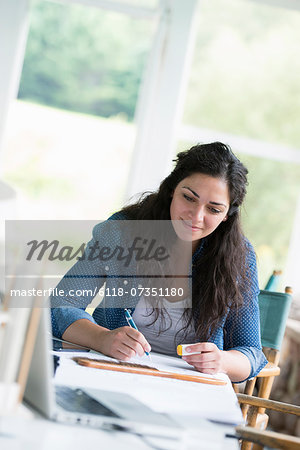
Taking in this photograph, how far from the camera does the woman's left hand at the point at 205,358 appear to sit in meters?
1.34

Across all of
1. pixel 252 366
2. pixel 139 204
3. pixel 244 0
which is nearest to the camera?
pixel 252 366

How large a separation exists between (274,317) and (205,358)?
622 mm

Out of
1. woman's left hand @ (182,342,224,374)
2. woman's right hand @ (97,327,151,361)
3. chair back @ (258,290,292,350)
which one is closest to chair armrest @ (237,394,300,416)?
woman's left hand @ (182,342,224,374)

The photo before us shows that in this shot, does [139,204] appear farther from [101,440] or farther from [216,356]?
[101,440]

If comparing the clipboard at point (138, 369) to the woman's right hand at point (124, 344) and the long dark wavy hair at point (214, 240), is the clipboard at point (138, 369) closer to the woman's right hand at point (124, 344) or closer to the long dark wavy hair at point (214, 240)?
the woman's right hand at point (124, 344)

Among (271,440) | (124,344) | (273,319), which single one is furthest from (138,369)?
(273,319)

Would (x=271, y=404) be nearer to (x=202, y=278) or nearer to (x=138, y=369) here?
(x=138, y=369)

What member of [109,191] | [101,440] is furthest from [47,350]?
[109,191]

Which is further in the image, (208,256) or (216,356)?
(208,256)

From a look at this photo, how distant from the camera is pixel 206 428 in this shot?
0.91 meters

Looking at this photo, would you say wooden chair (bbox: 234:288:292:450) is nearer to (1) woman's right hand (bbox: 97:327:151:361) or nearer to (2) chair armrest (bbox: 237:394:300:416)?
(2) chair armrest (bbox: 237:394:300:416)

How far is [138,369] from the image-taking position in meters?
1.21

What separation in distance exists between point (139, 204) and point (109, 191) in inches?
68.2

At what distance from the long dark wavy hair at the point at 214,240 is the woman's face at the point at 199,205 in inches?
1.2
